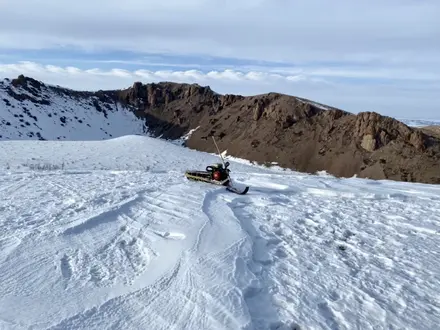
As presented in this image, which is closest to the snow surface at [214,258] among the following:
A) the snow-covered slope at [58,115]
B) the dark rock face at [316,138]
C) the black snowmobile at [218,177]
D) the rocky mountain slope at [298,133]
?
the black snowmobile at [218,177]

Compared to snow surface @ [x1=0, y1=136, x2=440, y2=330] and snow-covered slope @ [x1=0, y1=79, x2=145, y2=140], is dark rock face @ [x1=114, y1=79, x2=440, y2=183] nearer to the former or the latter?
snow-covered slope @ [x1=0, y1=79, x2=145, y2=140]

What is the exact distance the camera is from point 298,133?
55.8m

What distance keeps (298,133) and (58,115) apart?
46291 millimetres

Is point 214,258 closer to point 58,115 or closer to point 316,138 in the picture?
point 316,138

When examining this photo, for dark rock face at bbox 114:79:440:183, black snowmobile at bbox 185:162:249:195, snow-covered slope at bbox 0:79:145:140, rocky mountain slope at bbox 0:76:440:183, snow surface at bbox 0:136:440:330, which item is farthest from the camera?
snow-covered slope at bbox 0:79:145:140

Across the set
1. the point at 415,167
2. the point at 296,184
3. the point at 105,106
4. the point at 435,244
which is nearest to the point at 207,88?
the point at 105,106

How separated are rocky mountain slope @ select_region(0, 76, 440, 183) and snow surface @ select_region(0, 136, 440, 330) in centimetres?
3402

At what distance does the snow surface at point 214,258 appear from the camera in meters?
5.36

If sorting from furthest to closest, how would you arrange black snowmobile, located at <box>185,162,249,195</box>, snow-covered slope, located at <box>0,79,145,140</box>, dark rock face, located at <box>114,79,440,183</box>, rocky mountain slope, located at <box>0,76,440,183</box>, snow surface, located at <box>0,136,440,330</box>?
snow-covered slope, located at <box>0,79,145,140</box> → rocky mountain slope, located at <box>0,76,440,183</box> → dark rock face, located at <box>114,79,440,183</box> → black snowmobile, located at <box>185,162,249,195</box> → snow surface, located at <box>0,136,440,330</box>

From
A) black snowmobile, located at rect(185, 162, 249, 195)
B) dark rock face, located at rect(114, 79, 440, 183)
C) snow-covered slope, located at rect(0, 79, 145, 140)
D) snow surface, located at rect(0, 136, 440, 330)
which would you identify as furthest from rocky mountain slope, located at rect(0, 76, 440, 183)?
snow surface, located at rect(0, 136, 440, 330)

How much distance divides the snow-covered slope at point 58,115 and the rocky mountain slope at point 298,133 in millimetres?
469

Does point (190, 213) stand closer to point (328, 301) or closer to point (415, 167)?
point (328, 301)

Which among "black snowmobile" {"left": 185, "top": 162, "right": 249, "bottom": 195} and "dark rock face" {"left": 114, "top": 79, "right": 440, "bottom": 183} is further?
"dark rock face" {"left": 114, "top": 79, "right": 440, "bottom": 183}

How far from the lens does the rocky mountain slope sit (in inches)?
1759
